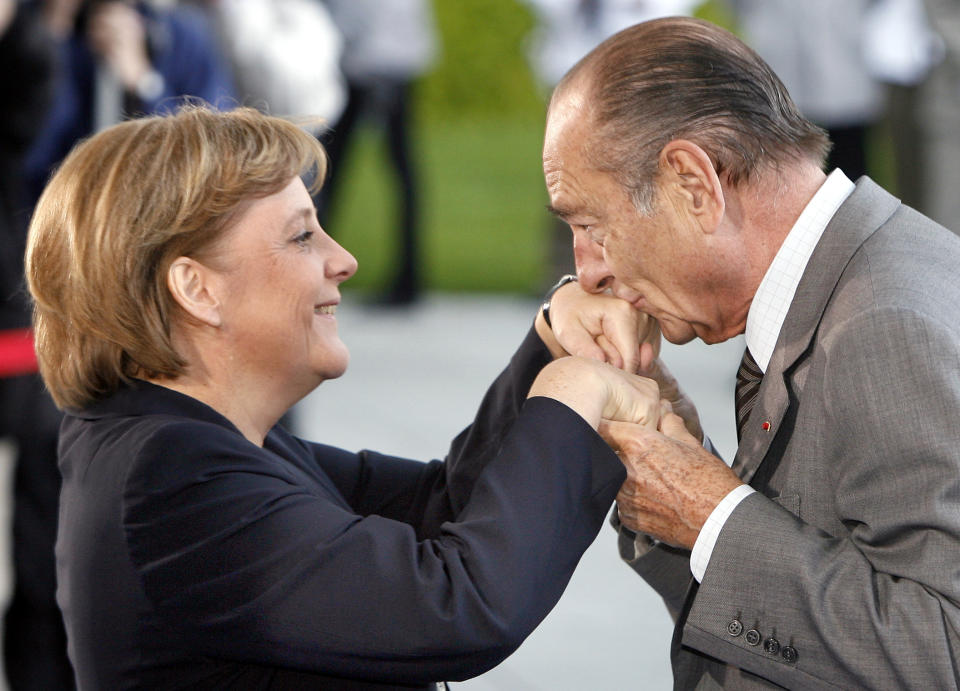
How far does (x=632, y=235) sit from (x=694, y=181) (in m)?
0.15

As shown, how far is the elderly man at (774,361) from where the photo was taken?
1.68m

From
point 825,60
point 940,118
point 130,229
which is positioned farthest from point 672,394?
point 825,60

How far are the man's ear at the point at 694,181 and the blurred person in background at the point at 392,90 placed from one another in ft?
19.0

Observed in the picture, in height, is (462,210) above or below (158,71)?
below

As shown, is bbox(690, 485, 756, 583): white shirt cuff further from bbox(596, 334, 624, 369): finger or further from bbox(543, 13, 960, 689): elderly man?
bbox(596, 334, 624, 369): finger

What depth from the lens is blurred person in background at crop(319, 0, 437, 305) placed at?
25.7 ft

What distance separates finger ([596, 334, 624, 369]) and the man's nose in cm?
9

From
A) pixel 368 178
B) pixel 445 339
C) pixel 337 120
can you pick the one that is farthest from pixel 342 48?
pixel 368 178

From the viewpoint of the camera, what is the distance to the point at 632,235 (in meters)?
2.08

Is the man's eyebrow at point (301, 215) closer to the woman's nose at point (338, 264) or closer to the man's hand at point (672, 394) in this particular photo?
the woman's nose at point (338, 264)

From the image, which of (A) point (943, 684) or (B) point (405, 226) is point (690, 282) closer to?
(A) point (943, 684)

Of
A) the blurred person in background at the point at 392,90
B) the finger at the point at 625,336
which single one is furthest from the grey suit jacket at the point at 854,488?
the blurred person in background at the point at 392,90

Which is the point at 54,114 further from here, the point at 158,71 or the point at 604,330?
the point at 604,330

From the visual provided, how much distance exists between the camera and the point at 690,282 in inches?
82.2
